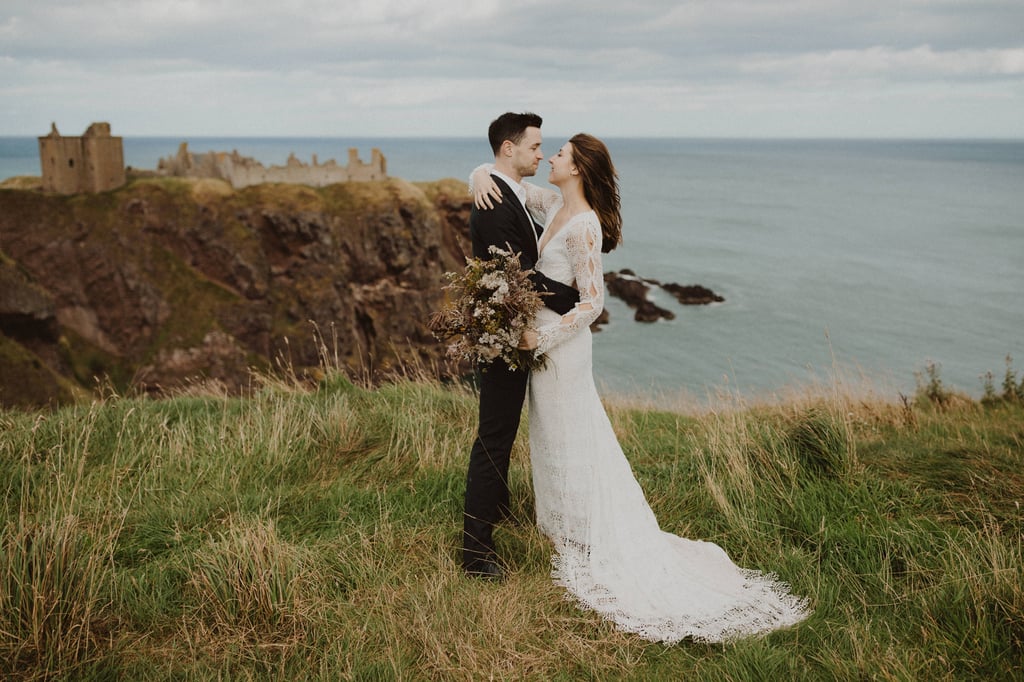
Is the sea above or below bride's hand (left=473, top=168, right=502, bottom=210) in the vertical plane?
below

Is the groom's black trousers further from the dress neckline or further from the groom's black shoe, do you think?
the dress neckline

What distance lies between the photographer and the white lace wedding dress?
4.00 meters

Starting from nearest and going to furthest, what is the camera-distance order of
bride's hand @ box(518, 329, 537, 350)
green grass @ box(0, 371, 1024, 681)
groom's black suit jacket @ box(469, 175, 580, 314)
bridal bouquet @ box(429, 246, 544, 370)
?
green grass @ box(0, 371, 1024, 681), bridal bouquet @ box(429, 246, 544, 370), bride's hand @ box(518, 329, 537, 350), groom's black suit jacket @ box(469, 175, 580, 314)

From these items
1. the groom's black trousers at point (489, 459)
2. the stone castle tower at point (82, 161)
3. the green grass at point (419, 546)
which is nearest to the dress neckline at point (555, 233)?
the groom's black trousers at point (489, 459)

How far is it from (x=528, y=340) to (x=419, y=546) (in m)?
1.49

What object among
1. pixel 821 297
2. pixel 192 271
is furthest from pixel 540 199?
pixel 192 271

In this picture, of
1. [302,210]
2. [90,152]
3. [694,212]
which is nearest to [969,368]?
[302,210]

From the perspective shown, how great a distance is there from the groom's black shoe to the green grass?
11 centimetres

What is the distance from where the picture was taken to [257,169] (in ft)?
243

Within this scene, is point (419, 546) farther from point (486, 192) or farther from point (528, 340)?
point (486, 192)

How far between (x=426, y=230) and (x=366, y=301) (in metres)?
9.94

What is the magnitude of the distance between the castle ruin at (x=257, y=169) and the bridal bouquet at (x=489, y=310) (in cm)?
7270

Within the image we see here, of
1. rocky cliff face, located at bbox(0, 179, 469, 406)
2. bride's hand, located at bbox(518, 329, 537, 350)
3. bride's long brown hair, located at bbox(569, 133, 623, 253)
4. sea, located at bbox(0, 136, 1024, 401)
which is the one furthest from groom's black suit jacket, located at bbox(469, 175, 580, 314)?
rocky cliff face, located at bbox(0, 179, 469, 406)

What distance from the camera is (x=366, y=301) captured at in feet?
250
